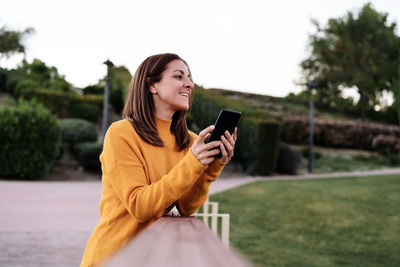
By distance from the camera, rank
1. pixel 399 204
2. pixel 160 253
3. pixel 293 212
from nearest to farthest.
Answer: pixel 160 253, pixel 293 212, pixel 399 204

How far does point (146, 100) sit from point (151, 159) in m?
0.23

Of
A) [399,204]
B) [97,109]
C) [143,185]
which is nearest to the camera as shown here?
[143,185]

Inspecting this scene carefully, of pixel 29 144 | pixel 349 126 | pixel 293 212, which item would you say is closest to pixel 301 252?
pixel 293 212

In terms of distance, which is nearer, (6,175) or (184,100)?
(184,100)

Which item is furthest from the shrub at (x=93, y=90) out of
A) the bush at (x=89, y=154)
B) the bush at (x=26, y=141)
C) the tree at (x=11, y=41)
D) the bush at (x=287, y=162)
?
the bush at (x=287, y=162)

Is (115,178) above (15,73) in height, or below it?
below

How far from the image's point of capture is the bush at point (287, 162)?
16312mm

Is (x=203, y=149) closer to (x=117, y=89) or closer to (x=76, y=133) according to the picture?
(x=76, y=133)

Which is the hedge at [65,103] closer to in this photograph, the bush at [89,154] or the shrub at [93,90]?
the bush at [89,154]

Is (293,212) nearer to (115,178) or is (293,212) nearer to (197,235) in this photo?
(115,178)

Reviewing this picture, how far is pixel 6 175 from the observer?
1360cm

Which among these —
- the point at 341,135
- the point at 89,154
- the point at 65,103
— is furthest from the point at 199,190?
the point at 341,135

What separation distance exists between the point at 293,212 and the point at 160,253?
751cm

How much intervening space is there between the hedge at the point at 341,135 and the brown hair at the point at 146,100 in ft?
71.0
